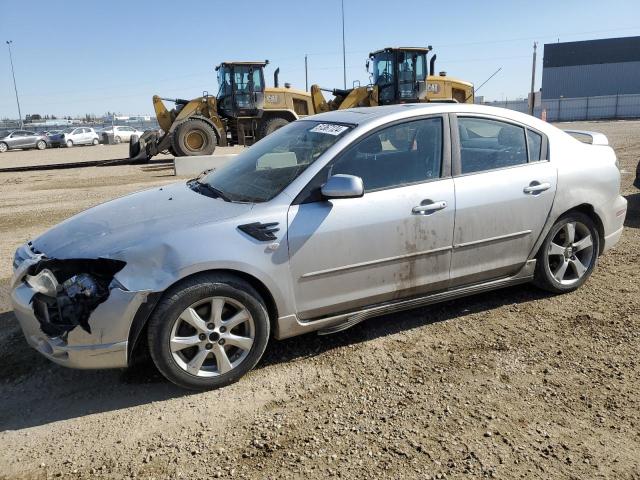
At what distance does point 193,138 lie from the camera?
55.5 feet

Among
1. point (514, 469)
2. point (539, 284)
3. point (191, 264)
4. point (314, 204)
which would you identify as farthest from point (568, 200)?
point (191, 264)

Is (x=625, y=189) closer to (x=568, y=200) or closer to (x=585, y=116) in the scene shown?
(x=568, y=200)

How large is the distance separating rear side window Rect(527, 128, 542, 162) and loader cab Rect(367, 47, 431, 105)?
1447 cm

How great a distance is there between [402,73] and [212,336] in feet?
54.9

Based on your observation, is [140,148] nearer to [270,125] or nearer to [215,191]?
[270,125]

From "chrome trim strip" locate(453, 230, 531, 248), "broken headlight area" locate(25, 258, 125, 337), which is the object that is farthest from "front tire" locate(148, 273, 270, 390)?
"chrome trim strip" locate(453, 230, 531, 248)

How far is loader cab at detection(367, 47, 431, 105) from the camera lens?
18125 mm

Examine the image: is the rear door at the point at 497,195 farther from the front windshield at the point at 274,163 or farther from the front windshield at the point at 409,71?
the front windshield at the point at 409,71

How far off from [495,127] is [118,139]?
131ft

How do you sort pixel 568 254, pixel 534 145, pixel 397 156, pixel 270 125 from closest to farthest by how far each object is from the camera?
1. pixel 397 156
2. pixel 534 145
3. pixel 568 254
4. pixel 270 125

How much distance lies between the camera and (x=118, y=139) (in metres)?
39.8

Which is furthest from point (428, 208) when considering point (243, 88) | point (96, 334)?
point (243, 88)

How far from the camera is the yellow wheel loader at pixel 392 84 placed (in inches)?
714

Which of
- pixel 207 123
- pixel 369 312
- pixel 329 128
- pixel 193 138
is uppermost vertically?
pixel 329 128
